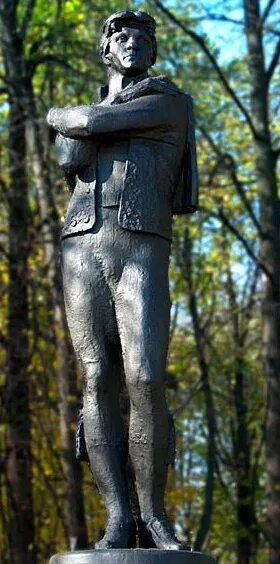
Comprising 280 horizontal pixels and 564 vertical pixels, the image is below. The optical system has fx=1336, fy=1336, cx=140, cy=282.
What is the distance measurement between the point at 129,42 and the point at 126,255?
1.19 m

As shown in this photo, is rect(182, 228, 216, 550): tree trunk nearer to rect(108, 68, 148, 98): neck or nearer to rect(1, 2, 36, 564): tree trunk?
rect(1, 2, 36, 564): tree trunk

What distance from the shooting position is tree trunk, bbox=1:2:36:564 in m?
19.0

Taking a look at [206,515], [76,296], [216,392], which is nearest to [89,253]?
[76,296]

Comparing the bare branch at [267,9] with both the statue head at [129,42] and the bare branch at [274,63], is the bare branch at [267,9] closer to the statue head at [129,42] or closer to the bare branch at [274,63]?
the bare branch at [274,63]

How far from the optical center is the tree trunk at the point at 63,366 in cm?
2008

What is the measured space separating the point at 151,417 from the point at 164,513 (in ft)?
1.67

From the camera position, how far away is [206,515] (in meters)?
20.9

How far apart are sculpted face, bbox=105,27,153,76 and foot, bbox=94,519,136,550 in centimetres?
237

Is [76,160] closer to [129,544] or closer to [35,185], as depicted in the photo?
[129,544]

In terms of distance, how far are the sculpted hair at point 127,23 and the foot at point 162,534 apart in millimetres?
2520

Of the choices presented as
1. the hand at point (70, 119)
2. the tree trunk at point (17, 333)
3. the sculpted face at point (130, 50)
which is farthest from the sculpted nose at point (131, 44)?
the tree trunk at point (17, 333)

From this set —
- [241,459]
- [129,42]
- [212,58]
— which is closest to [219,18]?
[212,58]

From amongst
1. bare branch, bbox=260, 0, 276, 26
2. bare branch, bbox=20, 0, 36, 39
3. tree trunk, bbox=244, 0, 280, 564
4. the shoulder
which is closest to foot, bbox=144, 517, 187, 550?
the shoulder

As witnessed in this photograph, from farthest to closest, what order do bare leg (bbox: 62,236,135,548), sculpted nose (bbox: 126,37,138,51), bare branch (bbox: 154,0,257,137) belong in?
bare branch (bbox: 154,0,257,137) → sculpted nose (bbox: 126,37,138,51) → bare leg (bbox: 62,236,135,548)
